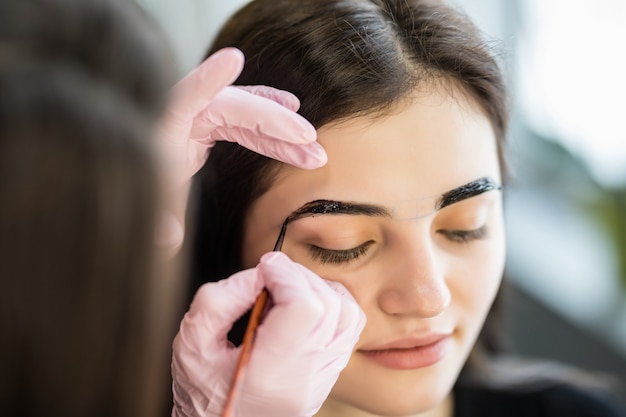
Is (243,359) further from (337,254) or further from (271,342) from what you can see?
(337,254)

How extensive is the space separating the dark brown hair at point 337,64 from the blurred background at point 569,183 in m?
1.08

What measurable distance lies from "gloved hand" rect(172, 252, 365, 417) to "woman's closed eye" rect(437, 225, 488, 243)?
0.21m

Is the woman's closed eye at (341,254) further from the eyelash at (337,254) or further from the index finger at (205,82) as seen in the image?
the index finger at (205,82)

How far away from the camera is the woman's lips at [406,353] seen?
1072mm

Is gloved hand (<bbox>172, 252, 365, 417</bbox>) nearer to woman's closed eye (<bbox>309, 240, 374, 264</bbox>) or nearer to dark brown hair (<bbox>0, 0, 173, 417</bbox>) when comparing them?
woman's closed eye (<bbox>309, 240, 374, 264</bbox>)

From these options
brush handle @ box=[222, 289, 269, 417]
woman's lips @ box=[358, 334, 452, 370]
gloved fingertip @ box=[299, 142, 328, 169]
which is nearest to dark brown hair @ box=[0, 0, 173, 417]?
brush handle @ box=[222, 289, 269, 417]

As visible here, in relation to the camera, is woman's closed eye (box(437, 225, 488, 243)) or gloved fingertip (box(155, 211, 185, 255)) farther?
woman's closed eye (box(437, 225, 488, 243))

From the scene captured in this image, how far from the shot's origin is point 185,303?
124 centimetres

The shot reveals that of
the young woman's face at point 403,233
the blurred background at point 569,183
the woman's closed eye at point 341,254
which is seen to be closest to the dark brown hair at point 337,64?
the young woman's face at point 403,233

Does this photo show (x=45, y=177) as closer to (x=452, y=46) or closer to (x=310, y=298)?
(x=310, y=298)

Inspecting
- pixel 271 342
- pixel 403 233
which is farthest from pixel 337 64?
pixel 271 342

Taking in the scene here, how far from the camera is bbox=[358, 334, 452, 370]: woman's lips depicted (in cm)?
107

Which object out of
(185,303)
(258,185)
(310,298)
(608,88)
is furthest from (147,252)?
(608,88)

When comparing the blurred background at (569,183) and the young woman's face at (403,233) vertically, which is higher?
the young woman's face at (403,233)
